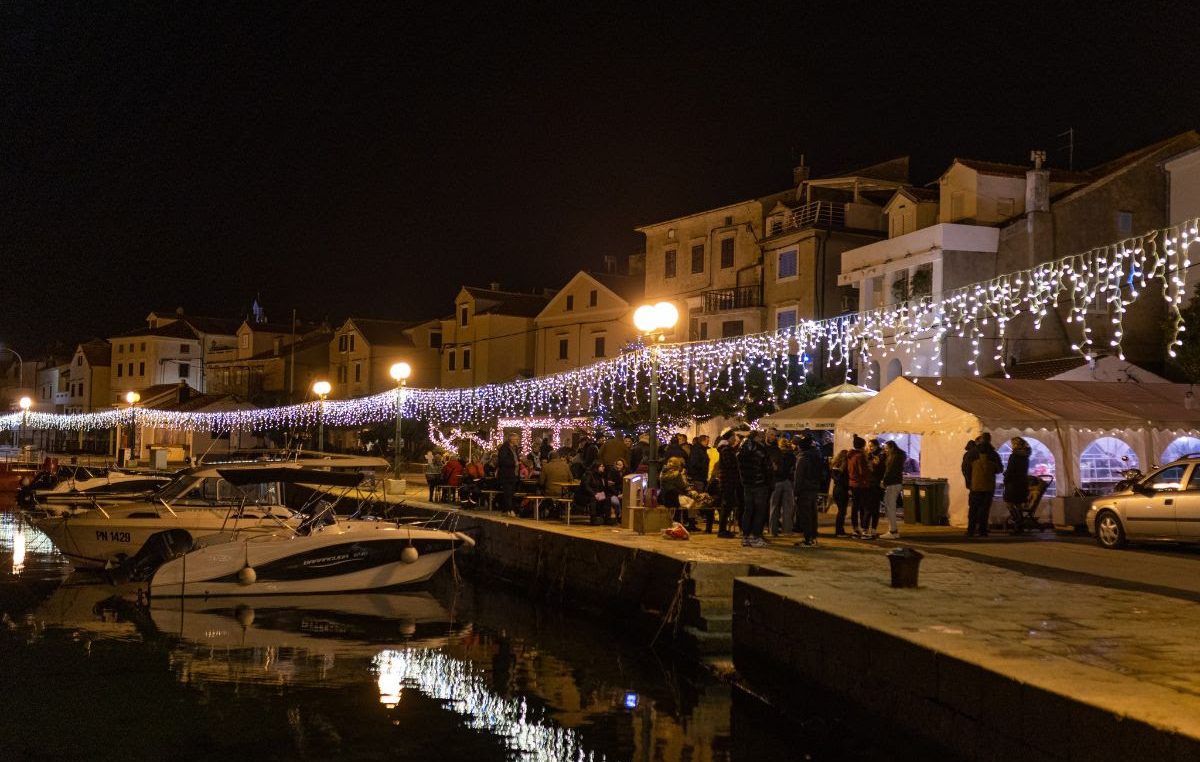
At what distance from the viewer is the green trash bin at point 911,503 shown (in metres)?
20.3

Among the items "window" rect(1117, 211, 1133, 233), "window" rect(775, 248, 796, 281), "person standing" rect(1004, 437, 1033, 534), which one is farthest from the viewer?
"window" rect(775, 248, 796, 281)

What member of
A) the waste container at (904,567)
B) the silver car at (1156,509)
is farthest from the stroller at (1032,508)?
the waste container at (904,567)

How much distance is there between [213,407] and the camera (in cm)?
5434

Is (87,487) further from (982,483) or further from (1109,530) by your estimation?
(1109,530)

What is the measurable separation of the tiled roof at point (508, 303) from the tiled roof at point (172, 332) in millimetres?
36947

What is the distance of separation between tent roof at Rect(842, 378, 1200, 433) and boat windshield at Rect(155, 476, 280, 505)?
12.1 metres

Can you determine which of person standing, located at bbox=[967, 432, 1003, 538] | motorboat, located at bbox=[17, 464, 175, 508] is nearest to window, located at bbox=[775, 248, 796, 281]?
person standing, located at bbox=[967, 432, 1003, 538]

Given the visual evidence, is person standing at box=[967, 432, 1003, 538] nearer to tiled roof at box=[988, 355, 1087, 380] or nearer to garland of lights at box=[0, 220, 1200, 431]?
garland of lights at box=[0, 220, 1200, 431]

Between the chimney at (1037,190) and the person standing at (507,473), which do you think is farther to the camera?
the chimney at (1037,190)

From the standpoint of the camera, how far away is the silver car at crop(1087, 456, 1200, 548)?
15547mm

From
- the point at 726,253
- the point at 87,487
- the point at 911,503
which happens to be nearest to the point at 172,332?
the point at 726,253

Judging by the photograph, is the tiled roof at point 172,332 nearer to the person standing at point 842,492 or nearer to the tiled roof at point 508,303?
the tiled roof at point 508,303

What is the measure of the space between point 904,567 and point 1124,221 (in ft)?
82.7

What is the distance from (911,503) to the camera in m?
20.4
